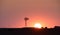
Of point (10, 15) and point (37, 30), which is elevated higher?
point (10, 15)

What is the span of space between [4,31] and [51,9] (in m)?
1.66

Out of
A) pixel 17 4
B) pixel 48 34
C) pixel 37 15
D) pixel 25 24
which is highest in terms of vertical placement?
pixel 17 4

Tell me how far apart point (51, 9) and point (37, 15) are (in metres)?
0.34

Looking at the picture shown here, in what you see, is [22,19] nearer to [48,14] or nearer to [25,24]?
[25,24]

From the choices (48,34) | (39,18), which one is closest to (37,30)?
(48,34)

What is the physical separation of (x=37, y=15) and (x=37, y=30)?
56.6 inches

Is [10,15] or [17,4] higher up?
[17,4]

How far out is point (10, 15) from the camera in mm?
2678

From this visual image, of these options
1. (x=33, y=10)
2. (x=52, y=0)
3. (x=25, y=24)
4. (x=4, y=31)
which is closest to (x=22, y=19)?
(x=25, y=24)

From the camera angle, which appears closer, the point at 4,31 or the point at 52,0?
the point at 4,31

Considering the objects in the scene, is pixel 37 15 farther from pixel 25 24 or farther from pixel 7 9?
pixel 7 9

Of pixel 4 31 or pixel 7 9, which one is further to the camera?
pixel 7 9

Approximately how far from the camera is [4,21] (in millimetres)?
2672

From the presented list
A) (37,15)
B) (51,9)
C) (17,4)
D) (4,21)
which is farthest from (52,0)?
(4,21)
